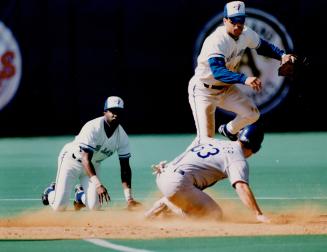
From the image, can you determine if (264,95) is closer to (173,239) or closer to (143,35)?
(143,35)

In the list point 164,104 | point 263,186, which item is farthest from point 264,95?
point 263,186

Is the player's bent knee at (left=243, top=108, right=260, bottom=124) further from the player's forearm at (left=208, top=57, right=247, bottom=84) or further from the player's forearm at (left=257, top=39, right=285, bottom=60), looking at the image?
the player's forearm at (left=208, top=57, right=247, bottom=84)

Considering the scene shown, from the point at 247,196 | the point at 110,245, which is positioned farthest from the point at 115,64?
the point at 110,245

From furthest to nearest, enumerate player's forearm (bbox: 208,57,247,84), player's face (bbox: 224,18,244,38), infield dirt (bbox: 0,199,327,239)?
player's face (bbox: 224,18,244,38) → player's forearm (bbox: 208,57,247,84) → infield dirt (bbox: 0,199,327,239)

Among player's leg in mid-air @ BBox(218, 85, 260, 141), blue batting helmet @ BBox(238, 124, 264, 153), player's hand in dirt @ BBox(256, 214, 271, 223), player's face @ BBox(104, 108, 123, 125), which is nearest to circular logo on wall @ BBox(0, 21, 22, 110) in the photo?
player's face @ BBox(104, 108, 123, 125)

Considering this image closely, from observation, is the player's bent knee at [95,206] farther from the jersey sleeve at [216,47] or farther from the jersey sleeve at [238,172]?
the jersey sleeve at [238,172]

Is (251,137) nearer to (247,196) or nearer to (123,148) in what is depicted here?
(247,196)
